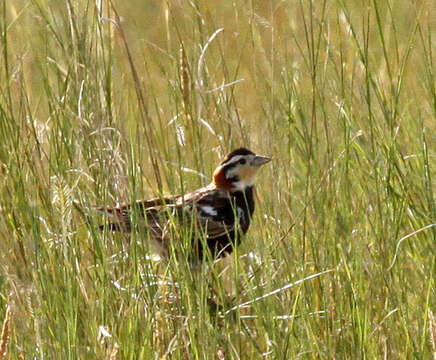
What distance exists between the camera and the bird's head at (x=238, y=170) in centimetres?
451

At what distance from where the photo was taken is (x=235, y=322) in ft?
11.4

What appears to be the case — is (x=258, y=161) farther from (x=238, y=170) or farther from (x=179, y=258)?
(x=179, y=258)

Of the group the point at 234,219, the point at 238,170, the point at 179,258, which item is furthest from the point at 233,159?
the point at 179,258

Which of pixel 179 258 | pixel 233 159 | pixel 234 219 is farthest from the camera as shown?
pixel 233 159

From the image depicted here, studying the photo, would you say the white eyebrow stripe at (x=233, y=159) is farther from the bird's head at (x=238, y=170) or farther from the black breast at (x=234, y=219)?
the black breast at (x=234, y=219)

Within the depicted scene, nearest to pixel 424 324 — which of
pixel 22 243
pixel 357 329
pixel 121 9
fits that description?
pixel 357 329

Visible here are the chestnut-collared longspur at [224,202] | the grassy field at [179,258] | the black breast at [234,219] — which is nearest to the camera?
the grassy field at [179,258]

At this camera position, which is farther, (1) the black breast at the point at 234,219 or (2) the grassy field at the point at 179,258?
(1) the black breast at the point at 234,219

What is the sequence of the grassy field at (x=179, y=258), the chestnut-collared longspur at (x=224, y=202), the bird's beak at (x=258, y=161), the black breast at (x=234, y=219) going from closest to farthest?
the grassy field at (x=179, y=258) → the chestnut-collared longspur at (x=224, y=202) → the black breast at (x=234, y=219) → the bird's beak at (x=258, y=161)

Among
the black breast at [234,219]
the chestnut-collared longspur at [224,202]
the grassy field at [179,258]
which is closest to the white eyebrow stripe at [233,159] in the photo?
the chestnut-collared longspur at [224,202]

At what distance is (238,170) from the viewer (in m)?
4.79

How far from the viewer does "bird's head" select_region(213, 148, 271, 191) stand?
4512 millimetres

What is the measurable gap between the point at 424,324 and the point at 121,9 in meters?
6.89

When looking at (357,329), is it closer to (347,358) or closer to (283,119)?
(347,358)
